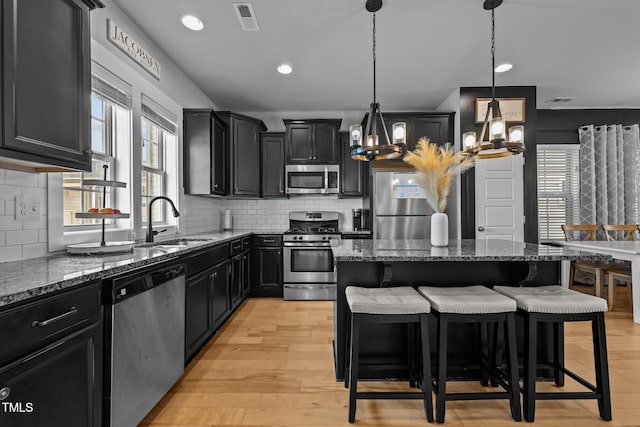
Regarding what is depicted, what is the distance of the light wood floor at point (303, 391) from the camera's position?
6.14 feet

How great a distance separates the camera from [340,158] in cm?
490

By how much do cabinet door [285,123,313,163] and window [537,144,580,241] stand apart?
3641 millimetres

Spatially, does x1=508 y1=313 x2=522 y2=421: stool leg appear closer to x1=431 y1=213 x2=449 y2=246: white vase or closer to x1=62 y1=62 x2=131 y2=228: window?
x1=431 y1=213 x2=449 y2=246: white vase

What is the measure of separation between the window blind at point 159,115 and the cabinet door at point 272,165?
146 cm

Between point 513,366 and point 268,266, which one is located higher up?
point 268,266

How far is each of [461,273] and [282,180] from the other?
3151mm

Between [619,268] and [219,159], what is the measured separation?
16.4ft

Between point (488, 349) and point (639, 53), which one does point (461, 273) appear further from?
point (639, 53)

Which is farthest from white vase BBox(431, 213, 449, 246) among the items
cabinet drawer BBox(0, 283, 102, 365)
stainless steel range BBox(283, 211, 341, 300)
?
stainless steel range BBox(283, 211, 341, 300)

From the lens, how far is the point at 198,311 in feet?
8.78

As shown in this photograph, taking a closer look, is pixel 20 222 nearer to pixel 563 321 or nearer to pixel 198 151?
pixel 198 151

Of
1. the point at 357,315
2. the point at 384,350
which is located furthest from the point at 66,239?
the point at 384,350

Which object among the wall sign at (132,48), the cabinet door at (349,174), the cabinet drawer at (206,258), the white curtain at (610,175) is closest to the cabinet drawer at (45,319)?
the cabinet drawer at (206,258)

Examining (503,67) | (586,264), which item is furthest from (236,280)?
(586,264)
